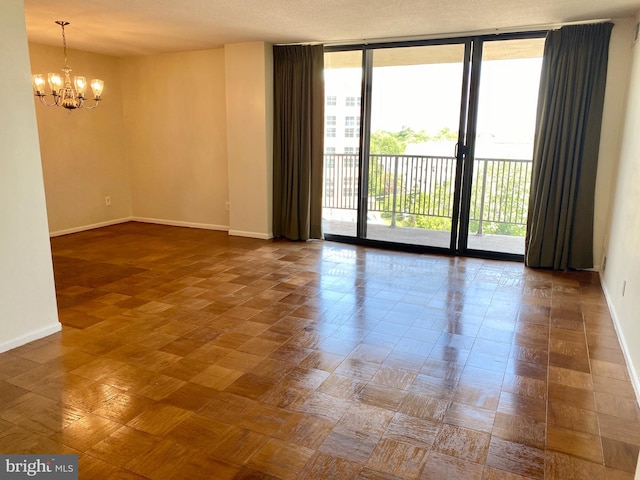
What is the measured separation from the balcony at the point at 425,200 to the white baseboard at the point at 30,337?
343cm

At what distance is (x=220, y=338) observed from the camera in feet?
9.64

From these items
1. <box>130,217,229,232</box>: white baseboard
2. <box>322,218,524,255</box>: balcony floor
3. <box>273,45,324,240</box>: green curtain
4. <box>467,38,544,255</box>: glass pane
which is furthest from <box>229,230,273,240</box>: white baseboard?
<box>467,38,544,255</box>: glass pane

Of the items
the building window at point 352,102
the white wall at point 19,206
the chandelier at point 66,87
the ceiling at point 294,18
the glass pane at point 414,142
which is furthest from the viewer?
the building window at point 352,102

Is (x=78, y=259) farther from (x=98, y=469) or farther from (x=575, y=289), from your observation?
(x=575, y=289)

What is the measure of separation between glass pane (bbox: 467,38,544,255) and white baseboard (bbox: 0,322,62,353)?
4.02m

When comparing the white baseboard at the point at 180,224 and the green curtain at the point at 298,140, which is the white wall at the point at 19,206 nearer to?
the green curtain at the point at 298,140

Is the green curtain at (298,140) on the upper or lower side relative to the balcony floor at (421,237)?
upper

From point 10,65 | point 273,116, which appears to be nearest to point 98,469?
point 10,65

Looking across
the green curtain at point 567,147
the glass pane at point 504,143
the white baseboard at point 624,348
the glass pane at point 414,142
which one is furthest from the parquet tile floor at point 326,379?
the glass pane at point 414,142

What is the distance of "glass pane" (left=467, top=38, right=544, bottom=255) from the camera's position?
4.57 meters

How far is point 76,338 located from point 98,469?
1387 millimetres

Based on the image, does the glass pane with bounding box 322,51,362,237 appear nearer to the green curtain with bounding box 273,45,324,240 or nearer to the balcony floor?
the balcony floor

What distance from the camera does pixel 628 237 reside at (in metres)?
3.15

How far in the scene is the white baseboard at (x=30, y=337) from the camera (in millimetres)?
2735
